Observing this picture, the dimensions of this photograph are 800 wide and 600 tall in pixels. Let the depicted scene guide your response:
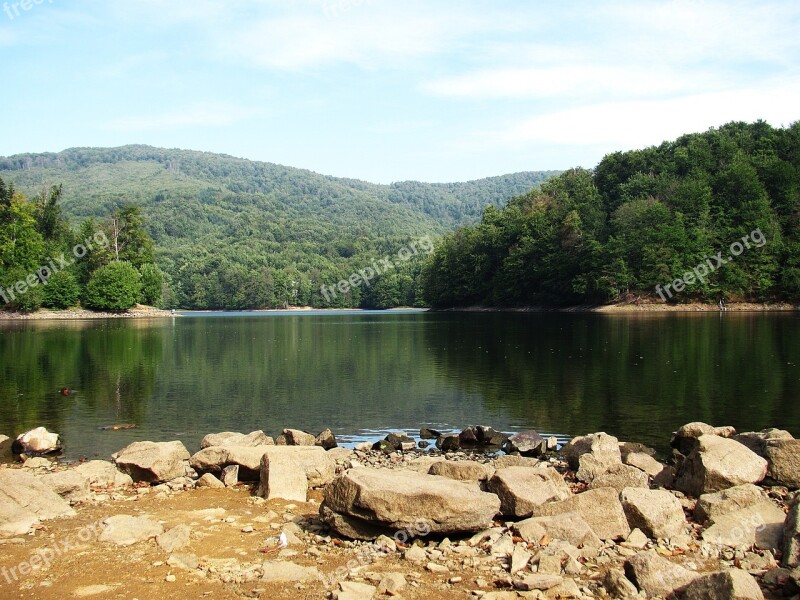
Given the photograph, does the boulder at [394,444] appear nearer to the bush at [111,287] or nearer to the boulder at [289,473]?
the boulder at [289,473]

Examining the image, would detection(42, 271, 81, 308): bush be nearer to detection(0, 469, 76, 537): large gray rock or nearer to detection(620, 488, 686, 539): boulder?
detection(0, 469, 76, 537): large gray rock

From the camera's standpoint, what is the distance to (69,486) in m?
14.2

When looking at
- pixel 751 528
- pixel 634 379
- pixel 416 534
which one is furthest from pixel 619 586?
pixel 634 379

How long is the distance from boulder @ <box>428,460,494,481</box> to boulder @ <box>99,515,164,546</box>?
5976 mm

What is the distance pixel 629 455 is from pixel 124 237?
147 metres

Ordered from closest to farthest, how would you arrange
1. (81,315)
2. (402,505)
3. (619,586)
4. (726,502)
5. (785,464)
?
1. (619,586)
2. (402,505)
3. (726,502)
4. (785,464)
5. (81,315)

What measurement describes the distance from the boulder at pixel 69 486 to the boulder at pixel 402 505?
6.22m

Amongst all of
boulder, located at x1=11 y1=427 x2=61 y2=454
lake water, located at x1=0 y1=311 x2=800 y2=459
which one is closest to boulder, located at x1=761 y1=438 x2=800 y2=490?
lake water, located at x1=0 y1=311 x2=800 y2=459

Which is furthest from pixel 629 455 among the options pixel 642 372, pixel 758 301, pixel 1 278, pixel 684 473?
pixel 1 278

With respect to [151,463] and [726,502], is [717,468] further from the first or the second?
[151,463]

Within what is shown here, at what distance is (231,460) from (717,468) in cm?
1159

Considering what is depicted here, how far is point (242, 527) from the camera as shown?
486 inches

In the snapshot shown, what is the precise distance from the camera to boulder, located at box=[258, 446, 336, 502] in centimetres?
1464

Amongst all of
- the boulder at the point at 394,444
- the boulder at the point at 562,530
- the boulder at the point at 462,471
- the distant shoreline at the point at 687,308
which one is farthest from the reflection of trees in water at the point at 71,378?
the distant shoreline at the point at 687,308
